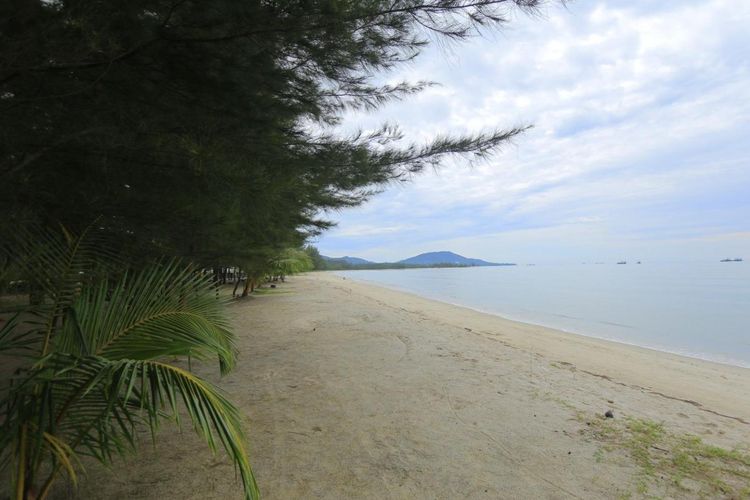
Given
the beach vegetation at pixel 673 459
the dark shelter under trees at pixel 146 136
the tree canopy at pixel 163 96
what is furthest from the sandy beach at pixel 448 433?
the tree canopy at pixel 163 96

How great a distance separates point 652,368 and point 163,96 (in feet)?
27.3

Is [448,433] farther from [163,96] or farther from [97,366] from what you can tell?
[163,96]

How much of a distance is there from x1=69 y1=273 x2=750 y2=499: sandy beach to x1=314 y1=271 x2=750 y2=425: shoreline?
0.07m

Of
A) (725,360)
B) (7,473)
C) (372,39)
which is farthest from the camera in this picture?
(725,360)

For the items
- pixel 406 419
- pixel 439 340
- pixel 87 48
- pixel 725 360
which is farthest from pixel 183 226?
pixel 725 360

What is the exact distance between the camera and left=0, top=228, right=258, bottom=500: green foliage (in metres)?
1.34

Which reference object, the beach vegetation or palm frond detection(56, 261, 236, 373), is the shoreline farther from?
palm frond detection(56, 261, 236, 373)

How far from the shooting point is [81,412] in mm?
1709

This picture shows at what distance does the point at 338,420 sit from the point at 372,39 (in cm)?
308

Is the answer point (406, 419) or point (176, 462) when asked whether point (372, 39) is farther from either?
point (176, 462)

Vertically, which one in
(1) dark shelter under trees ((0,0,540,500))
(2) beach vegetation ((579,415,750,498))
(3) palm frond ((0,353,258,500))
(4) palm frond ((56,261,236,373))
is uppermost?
(1) dark shelter under trees ((0,0,540,500))

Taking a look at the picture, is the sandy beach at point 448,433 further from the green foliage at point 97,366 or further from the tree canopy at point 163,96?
the tree canopy at point 163,96

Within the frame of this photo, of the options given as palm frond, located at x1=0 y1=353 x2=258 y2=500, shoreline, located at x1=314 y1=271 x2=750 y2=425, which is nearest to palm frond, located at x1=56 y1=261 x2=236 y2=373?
palm frond, located at x1=0 y1=353 x2=258 y2=500

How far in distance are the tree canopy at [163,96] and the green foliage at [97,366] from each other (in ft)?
1.96
